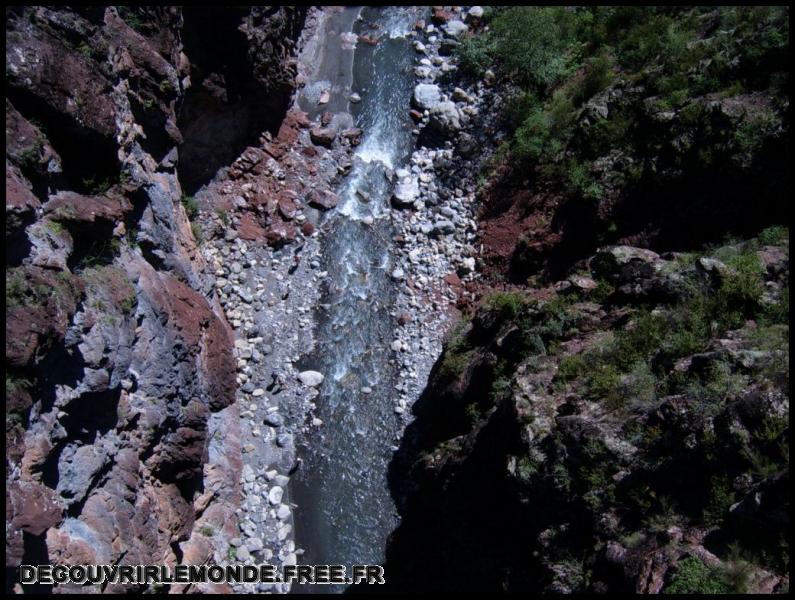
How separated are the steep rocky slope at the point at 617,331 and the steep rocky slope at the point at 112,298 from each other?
449 cm

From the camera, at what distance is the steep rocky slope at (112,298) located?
7465mm

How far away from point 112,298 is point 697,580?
843cm

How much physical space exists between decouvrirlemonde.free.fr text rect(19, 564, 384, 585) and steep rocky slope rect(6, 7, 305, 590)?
0.16 meters

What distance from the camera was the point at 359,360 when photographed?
13258 millimetres

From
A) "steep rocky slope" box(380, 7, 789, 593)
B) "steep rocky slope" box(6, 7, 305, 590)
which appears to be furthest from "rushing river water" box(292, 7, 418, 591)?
"steep rocky slope" box(6, 7, 305, 590)

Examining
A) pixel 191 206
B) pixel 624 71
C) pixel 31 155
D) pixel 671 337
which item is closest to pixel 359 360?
pixel 191 206

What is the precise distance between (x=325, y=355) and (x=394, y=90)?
774cm

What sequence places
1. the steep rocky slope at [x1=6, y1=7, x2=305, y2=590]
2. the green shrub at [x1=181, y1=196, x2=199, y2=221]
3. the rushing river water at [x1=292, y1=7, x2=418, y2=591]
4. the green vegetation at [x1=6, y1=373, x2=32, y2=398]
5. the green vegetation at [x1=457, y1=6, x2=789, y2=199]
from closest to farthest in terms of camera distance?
1. the green vegetation at [x1=6, y1=373, x2=32, y2=398]
2. the steep rocky slope at [x1=6, y1=7, x2=305, y2=590]
3. the green vegetation at [x1=457, y1=6, x2=789, y2=199]
4. the rushing river water at [x1=292, y1=7, x2=418, y2=591]
5. the green shrub at [x1=181, y1=196, x2=199, y2=221]

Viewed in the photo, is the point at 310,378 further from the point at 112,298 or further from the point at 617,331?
the point at 617,331

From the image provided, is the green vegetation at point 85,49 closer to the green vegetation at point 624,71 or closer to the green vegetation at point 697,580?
the green vegetation at point 624,71

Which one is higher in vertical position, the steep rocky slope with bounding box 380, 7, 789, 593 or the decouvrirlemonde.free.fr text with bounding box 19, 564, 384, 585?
the steep rocky slope with bounding box 380, 7, 789, 593

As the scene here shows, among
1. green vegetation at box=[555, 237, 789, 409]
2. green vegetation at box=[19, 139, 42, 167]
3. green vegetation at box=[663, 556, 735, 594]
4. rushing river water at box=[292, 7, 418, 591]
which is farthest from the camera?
rushing river water at box=[292, 7, 418, 591]

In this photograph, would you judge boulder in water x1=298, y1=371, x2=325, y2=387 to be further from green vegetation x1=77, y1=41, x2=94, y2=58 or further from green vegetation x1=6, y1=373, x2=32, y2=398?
green vegetation x1=77, y1=41, x2=94, y2=58

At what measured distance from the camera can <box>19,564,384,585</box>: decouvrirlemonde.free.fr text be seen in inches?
295
